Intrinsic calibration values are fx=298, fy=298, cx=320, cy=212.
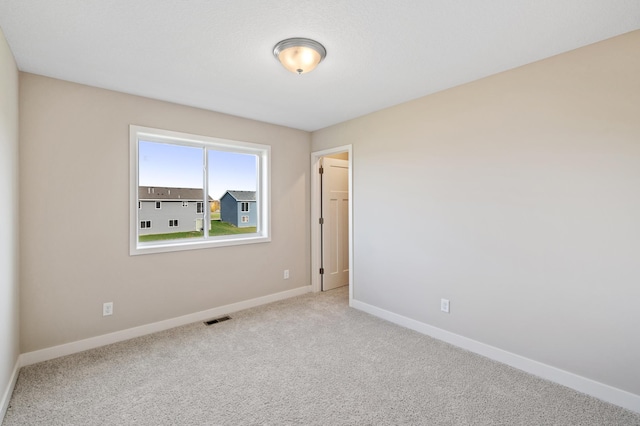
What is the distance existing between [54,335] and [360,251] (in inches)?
121

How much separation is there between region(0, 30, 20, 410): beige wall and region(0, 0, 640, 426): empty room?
1.6 inches

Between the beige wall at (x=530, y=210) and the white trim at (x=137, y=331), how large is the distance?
5.53 feet

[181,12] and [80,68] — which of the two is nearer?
[181,12]

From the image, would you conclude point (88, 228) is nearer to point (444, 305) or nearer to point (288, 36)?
point (288, 36)

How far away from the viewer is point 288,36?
1.94 metres

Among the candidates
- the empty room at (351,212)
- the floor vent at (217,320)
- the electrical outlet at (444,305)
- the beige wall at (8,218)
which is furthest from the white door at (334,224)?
the beige wall at (8,218)

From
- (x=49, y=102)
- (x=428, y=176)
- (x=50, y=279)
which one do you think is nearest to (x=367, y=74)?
(x=428, y=176)

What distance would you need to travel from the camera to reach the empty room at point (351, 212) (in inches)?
73.8

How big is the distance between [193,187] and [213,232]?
60 centimetres

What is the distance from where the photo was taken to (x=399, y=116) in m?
3.26

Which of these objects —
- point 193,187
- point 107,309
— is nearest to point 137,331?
point 107,309

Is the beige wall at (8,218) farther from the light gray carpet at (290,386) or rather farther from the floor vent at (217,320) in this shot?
the floor vent at (217,320)

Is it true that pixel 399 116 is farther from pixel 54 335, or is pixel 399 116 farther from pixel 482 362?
pixel 54 335

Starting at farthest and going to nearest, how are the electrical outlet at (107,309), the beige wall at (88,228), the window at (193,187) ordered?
the window at (193,187) < the electrical outlet at (107,309) < the beige wall at (88,228)
